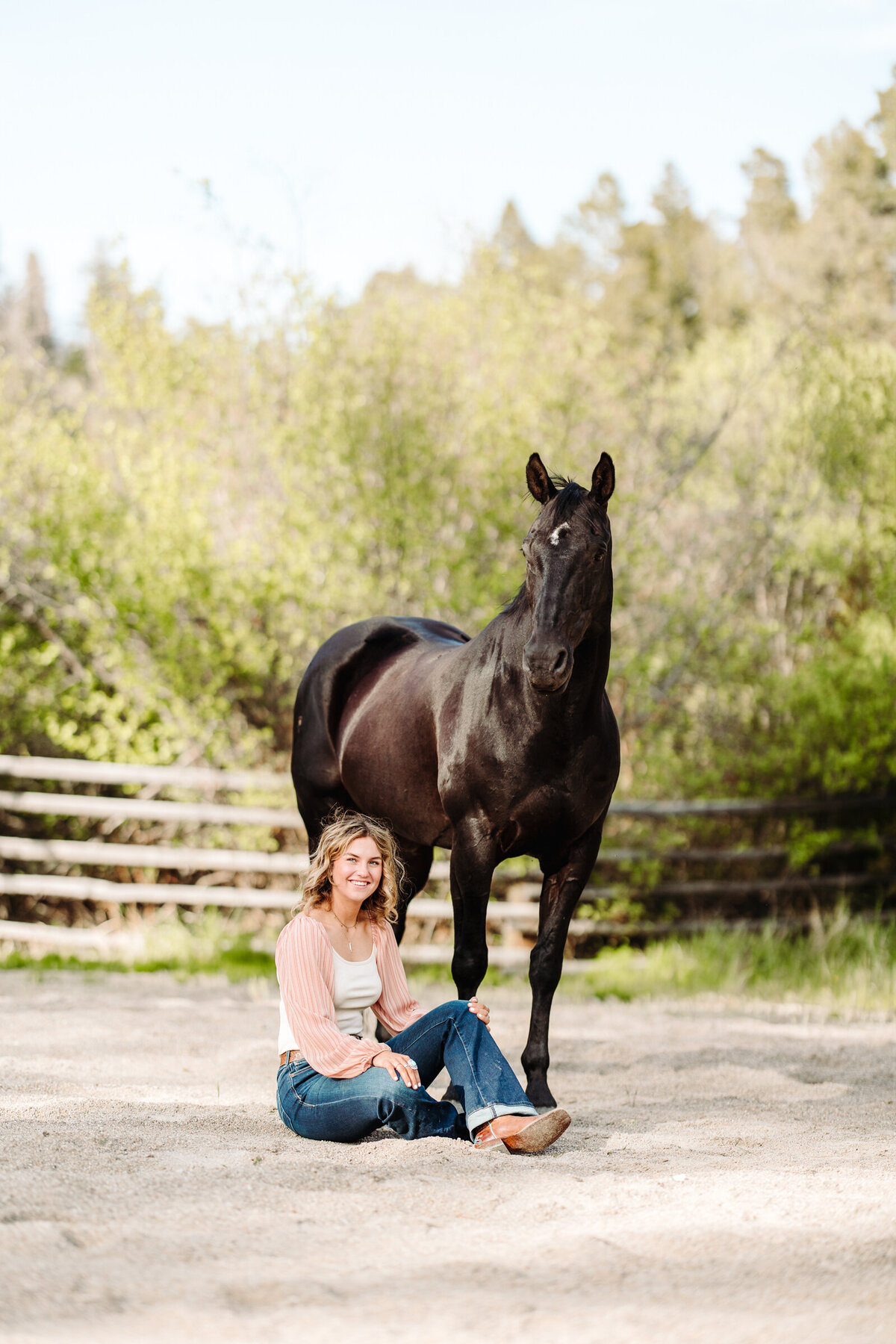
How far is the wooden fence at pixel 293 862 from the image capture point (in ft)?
25.4

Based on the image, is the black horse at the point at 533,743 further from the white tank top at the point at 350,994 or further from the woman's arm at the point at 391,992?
the white tank top at the point at 350,994

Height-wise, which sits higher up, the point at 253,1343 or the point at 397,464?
the point at 397,464

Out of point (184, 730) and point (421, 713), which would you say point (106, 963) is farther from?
point (421, 713)

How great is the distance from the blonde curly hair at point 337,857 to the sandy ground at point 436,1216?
0.66 metres

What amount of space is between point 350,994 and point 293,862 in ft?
14.6

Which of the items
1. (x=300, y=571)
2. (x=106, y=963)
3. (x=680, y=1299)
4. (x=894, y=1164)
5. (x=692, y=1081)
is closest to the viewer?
(x=680, y=1299)

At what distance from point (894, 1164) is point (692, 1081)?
1.32 meters

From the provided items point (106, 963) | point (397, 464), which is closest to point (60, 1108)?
point (106, 963)

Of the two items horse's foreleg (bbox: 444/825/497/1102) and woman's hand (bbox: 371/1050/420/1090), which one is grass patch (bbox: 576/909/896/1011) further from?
woman's hand (bbox: 371/1050/420/1090)

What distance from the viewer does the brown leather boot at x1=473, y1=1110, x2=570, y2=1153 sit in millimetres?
2943

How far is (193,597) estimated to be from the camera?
8016 millimetres

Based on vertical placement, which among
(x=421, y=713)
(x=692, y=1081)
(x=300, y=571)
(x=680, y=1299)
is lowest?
(x=692, y=1081)

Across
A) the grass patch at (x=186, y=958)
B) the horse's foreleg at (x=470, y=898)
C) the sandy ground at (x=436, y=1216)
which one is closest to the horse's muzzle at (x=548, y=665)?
the horse's foreleg at (x=470, y=898)

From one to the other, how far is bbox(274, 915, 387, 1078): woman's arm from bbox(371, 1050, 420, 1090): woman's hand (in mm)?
36
